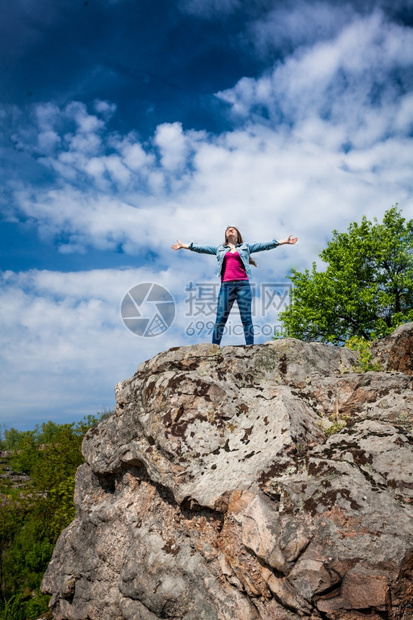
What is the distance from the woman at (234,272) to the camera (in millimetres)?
10906

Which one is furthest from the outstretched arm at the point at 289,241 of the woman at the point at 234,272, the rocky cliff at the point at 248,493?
the rocky cliff at the point at 248,493

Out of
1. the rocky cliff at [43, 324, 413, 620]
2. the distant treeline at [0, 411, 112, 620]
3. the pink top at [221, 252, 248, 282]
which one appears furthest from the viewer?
the distant treeline at [0, 411, 112, 620]

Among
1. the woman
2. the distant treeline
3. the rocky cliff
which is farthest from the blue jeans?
the distant treeline

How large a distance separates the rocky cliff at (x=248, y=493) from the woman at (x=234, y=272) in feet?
5.21

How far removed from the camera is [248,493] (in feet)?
18.4

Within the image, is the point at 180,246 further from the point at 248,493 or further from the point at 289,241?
the point at 248,493

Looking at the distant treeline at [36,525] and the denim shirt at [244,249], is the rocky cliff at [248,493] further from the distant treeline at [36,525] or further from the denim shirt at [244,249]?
the distant treeline at [36,525]

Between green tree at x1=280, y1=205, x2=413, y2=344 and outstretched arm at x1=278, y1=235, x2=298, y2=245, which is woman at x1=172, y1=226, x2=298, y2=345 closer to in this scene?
outstretched arm at x1=278, y1=235, x2=298, y2=245

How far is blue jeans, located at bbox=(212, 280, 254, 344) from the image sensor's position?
1079 centimetres

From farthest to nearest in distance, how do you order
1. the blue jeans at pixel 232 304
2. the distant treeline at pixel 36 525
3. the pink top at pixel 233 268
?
1. the distant treeline at pixel 36 525
2. the pink top at pixel 233 268
3. the blue jeans at pixel 232 304

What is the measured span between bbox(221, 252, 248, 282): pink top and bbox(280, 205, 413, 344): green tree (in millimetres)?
15186

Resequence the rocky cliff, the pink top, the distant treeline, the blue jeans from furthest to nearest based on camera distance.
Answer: the distant treeline, the pink top, the blue jeans, the rocky cliff

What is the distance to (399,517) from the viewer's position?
491cm

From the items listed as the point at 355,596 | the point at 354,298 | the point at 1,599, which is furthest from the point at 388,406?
the point at 1,599
